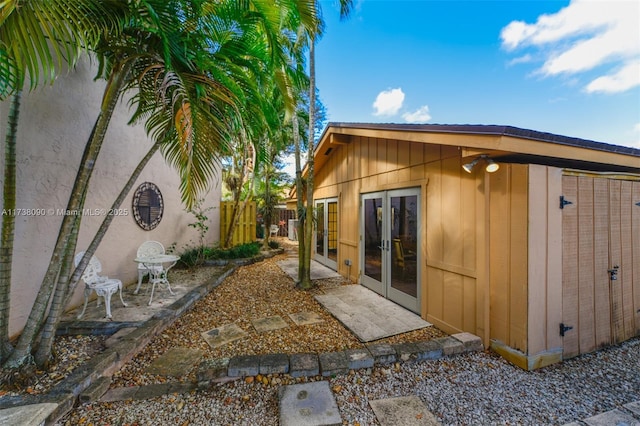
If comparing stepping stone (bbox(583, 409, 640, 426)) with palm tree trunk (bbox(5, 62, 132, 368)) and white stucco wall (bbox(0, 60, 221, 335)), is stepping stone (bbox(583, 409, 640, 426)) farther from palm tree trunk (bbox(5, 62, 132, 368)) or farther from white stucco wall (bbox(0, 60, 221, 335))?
white stucco wall (bbox(0, 60, 221, 335))

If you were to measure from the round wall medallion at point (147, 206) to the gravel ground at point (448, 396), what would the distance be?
4231mm

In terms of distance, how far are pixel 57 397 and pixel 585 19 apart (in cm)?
978

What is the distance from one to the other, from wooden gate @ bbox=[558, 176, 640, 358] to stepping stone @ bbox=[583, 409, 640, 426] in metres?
1.00

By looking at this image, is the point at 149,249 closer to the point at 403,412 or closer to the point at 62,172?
the point at 62,172

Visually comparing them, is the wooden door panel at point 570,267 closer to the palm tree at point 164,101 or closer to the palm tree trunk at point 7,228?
the palm tree at point 164,101

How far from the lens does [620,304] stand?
11.1 feet

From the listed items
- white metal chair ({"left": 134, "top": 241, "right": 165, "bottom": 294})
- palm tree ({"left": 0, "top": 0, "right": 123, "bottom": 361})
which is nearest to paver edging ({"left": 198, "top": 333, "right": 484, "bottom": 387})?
palm tree ({"left": 0, "top": 0, "right": 123, "bottom": 361})

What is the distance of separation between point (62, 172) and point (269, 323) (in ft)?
12.3

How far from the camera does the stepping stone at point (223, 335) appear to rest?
127 inches

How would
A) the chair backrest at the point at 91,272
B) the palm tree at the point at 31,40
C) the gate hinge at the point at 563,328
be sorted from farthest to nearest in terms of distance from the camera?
the chair backrest at the point at 91,272 < the gate hinge at the point at 563,328 < the palm tree at the point at 31,40

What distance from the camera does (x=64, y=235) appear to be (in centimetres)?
241

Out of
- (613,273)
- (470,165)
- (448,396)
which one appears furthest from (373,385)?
(613,273)

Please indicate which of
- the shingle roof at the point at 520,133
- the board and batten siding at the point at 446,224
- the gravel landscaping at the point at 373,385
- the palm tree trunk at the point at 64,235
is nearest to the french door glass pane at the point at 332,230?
the board and batten siding at the point at 446,224

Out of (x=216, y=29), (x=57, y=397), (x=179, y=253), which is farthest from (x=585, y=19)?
(x=179, y=253)
